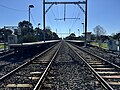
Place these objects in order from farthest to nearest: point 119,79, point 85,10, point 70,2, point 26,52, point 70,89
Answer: point 85,10
point 70,2
point 26,52
point 119,79
point 70,89

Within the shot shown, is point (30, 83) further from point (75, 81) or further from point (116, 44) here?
point (116, 44)

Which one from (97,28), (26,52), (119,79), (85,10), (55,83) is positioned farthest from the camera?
(97,28)

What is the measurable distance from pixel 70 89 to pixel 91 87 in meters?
0.86

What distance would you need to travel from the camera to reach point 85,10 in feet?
145

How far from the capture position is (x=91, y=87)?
8.05 m

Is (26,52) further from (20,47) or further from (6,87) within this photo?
(6,87)

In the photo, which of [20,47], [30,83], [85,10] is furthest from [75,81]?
[85,10]

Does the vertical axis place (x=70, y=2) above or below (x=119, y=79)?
above

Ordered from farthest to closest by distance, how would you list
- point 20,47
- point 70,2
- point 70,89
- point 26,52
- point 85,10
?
point 85,10 → point 70,2 → point 26,52 → point 20,47 → point 70,89

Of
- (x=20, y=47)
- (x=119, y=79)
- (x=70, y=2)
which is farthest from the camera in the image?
(x=70, y=2)

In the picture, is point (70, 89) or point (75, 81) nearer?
point (70, 89)

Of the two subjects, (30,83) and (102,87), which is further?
(30,83)

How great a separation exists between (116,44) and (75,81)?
1773 centimetres

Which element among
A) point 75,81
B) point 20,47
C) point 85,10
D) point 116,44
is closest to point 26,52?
point 20,47
